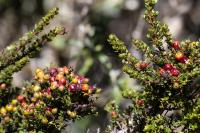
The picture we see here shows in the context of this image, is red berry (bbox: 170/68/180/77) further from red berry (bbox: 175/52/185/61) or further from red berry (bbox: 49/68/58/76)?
red berry (bbox: 49/68/58/76)

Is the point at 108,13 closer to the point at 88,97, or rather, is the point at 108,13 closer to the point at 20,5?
the point at 20,5

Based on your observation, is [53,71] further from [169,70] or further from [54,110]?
[169,70]

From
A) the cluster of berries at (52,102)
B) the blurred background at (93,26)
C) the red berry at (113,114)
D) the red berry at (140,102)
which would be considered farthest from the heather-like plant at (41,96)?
the blurred background at (93,26)

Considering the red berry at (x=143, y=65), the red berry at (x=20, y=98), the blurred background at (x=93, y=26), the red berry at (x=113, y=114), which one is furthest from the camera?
the blurred background at (x=93, y=26)

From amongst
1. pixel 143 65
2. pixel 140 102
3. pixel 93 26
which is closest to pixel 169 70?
pixel 143 65

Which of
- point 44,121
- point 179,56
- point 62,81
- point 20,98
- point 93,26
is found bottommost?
point 44,121

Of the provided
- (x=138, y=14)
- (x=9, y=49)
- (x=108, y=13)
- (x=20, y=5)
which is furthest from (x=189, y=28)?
(x=9, y=49)

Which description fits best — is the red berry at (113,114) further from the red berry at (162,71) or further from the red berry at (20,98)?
the red berry at (20,98)

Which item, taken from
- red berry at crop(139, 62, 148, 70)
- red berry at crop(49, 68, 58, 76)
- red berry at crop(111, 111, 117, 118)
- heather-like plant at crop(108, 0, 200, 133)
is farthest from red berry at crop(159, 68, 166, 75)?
red berry at crop(49, 68, 58, 76)
